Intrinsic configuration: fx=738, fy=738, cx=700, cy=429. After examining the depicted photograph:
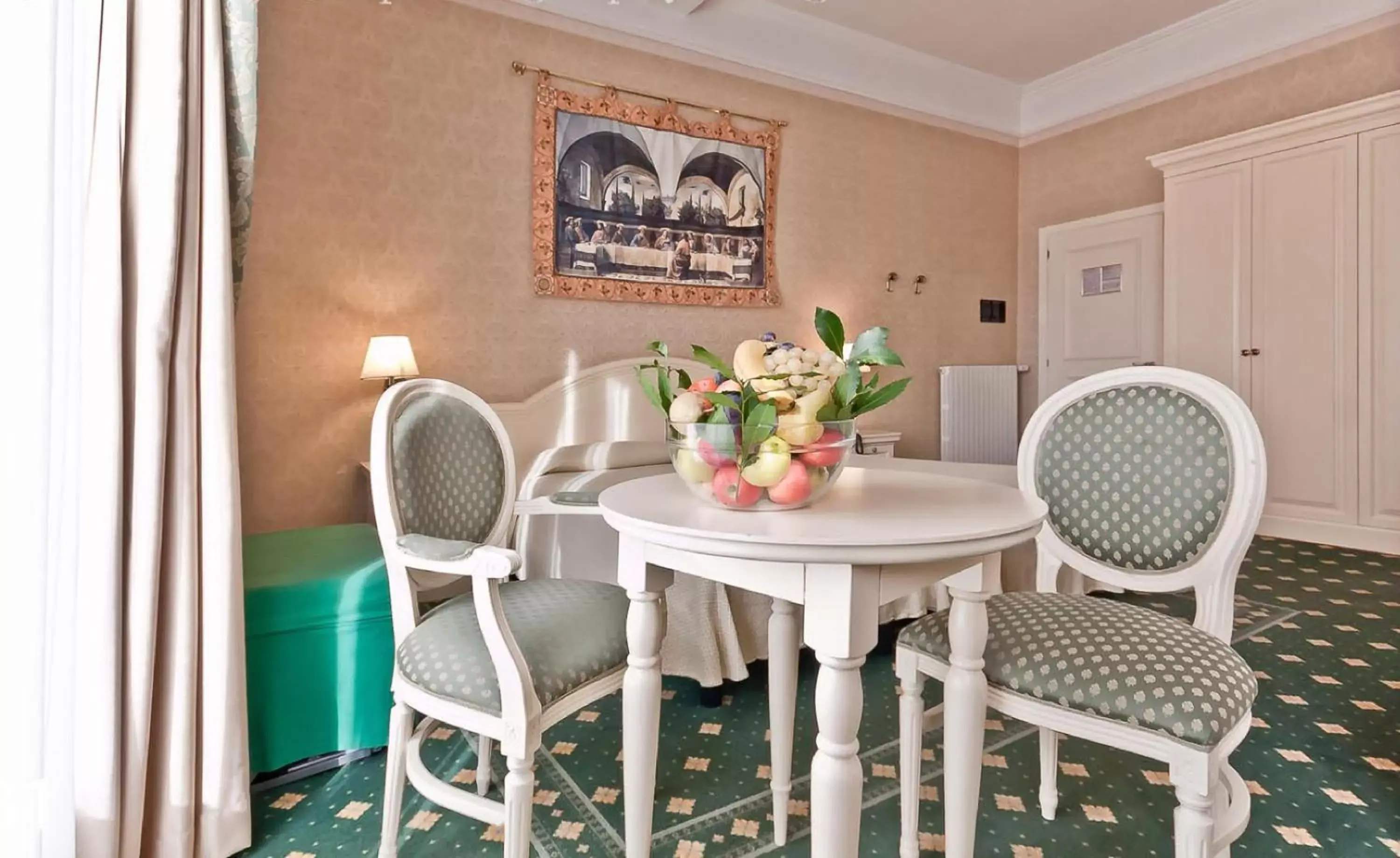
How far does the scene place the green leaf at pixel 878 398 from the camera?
131 centimetres

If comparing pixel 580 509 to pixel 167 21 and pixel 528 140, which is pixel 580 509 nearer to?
pixel 167 21

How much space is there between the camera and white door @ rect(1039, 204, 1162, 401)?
541 cm

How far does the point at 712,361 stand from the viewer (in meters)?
1.41

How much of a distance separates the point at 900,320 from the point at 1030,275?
149 cm

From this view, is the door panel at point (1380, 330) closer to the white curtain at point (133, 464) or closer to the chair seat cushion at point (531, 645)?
the chair seat cushion at point (531, 645)

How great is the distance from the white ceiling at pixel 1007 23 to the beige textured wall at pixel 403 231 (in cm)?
71

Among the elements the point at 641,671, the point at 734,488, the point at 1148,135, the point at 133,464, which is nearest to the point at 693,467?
the point at 734,488

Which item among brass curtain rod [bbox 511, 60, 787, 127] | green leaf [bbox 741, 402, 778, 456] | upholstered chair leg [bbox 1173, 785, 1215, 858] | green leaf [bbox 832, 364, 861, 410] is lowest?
upholstered chair leg [bbox 1173, 785, 1215, 858]

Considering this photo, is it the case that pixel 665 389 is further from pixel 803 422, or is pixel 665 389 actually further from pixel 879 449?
pixel 879 449

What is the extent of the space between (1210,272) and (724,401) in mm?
5048

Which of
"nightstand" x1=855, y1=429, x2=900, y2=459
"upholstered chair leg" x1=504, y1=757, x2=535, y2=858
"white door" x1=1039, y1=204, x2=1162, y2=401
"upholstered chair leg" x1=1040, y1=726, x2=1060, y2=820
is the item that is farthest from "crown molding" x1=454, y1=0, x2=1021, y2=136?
"upholstered chair leg" x1=1040, y1=726, x2=1060, y2=820

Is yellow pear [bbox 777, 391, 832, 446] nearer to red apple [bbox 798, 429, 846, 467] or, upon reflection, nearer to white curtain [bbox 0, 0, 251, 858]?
red apple [bbox 798, 429, 846, 467]

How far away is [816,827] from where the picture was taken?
1126mm

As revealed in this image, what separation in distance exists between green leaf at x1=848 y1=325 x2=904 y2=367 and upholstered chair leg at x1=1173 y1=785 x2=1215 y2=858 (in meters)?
0.81
